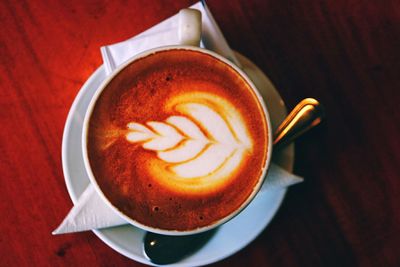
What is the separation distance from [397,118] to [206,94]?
452 mm

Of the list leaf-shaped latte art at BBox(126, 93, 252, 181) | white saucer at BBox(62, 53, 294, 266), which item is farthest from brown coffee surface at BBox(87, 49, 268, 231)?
white saucer at BBox(62, 53, 294, 266)

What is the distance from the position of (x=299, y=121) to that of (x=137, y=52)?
33 centimetres

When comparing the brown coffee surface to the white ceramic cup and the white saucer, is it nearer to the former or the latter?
the white ceramic cup

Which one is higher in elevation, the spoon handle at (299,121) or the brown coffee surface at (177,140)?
the brown coffee surface at (177,140)

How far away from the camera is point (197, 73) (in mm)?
715

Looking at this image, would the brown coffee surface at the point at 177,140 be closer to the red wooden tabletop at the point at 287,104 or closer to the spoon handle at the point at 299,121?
the spoon handle at the point at 299,121

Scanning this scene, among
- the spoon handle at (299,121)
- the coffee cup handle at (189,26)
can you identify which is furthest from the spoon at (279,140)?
the coffee cup handle at (189,26)

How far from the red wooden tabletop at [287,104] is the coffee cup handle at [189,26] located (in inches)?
8.0

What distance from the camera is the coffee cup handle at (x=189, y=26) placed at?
0.69 metres

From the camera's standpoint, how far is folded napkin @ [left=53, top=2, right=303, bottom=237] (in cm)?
74

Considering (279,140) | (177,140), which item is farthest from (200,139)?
(279,140)

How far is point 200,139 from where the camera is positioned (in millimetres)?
717

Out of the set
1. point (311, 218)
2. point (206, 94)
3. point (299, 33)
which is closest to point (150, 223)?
point (206, 94)

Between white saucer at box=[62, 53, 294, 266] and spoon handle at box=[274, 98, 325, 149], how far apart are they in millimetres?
49
